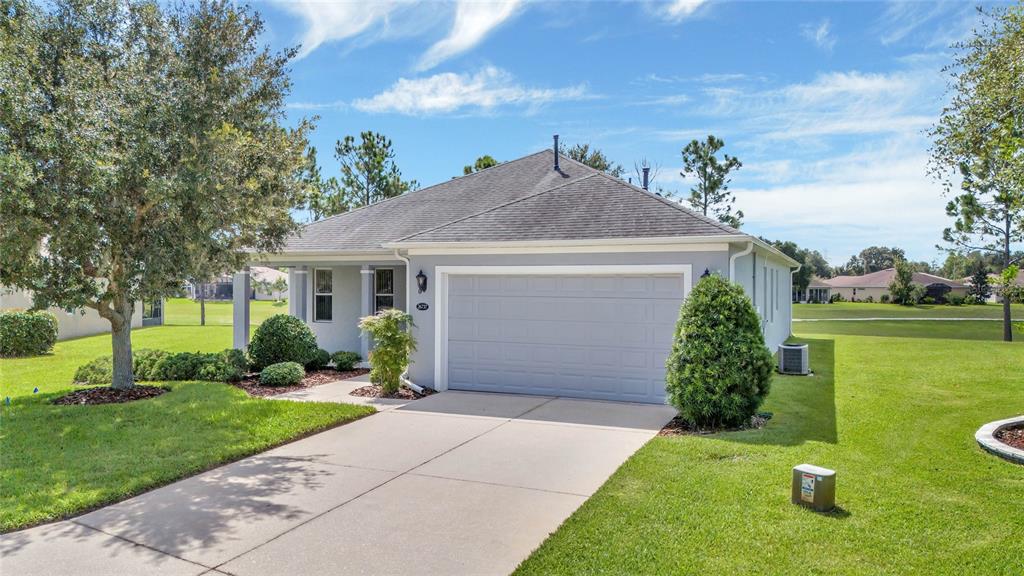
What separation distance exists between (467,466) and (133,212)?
5.91m

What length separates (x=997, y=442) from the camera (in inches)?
263

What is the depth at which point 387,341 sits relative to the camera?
1018 cm

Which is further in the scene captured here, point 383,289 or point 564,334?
point 383,289

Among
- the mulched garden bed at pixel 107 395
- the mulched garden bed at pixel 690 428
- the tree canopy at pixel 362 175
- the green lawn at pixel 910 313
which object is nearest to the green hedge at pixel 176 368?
the mulched garden bed at pixel 107 395

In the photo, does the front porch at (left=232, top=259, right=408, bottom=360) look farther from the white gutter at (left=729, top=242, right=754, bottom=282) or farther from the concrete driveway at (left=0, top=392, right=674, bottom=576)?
the white gutter at (left=729, top=242, right=754, bottom=282)

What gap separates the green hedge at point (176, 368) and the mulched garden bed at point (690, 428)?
8.12 meters

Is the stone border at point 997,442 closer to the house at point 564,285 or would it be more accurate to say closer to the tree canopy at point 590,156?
the house at point 564,285

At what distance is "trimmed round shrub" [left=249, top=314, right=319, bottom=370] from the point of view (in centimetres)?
1241

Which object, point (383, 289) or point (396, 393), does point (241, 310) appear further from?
point (396, 393)

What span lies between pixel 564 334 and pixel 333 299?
693 centimetres

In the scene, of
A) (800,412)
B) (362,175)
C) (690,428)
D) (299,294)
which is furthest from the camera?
(362,175)

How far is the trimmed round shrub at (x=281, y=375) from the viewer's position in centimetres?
1120

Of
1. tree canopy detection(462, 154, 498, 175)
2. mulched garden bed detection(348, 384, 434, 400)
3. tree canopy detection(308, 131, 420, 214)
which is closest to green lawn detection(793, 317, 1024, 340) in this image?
tree canopy detection(462, 154, 498, 175)

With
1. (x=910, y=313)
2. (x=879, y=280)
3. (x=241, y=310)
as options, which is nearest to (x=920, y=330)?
(x=910, y=313)
